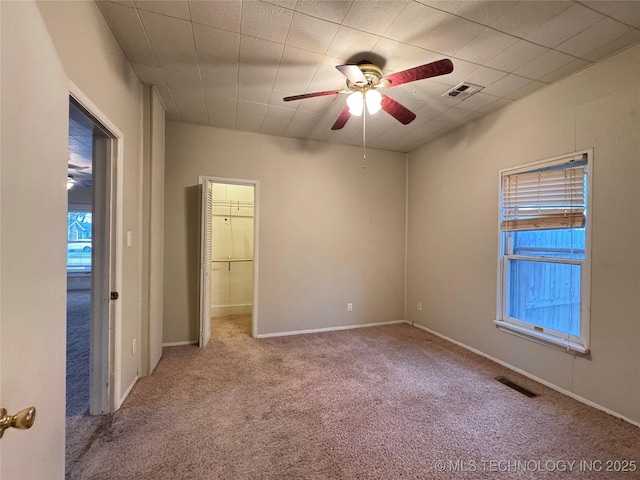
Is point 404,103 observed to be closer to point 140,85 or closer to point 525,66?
point 525,66

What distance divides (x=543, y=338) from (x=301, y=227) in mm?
2887

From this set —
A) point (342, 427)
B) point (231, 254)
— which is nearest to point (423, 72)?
point (342, 427)

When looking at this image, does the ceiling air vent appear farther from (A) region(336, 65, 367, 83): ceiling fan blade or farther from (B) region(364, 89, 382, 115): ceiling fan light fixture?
(A) region(336, 65, 367, 83): ceiling fan blade

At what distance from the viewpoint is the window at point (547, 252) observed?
234cm

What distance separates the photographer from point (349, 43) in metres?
2.03

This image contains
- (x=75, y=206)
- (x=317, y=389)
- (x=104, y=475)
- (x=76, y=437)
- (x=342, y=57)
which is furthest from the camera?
(x=75, y=206)

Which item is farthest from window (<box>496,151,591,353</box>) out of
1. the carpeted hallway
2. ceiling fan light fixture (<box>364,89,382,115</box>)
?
the carpeted hallway

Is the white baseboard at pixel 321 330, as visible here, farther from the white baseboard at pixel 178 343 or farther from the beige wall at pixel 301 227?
the white baseboard at pixel 178 343

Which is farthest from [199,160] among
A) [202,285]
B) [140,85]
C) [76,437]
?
[76,437]

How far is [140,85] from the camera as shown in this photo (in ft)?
8.38

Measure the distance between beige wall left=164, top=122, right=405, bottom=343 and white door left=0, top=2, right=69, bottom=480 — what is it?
2536mm

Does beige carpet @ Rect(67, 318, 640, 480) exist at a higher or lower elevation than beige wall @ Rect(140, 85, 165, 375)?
lower

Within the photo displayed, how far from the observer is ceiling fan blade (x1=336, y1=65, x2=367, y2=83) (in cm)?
184

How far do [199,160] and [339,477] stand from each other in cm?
344
